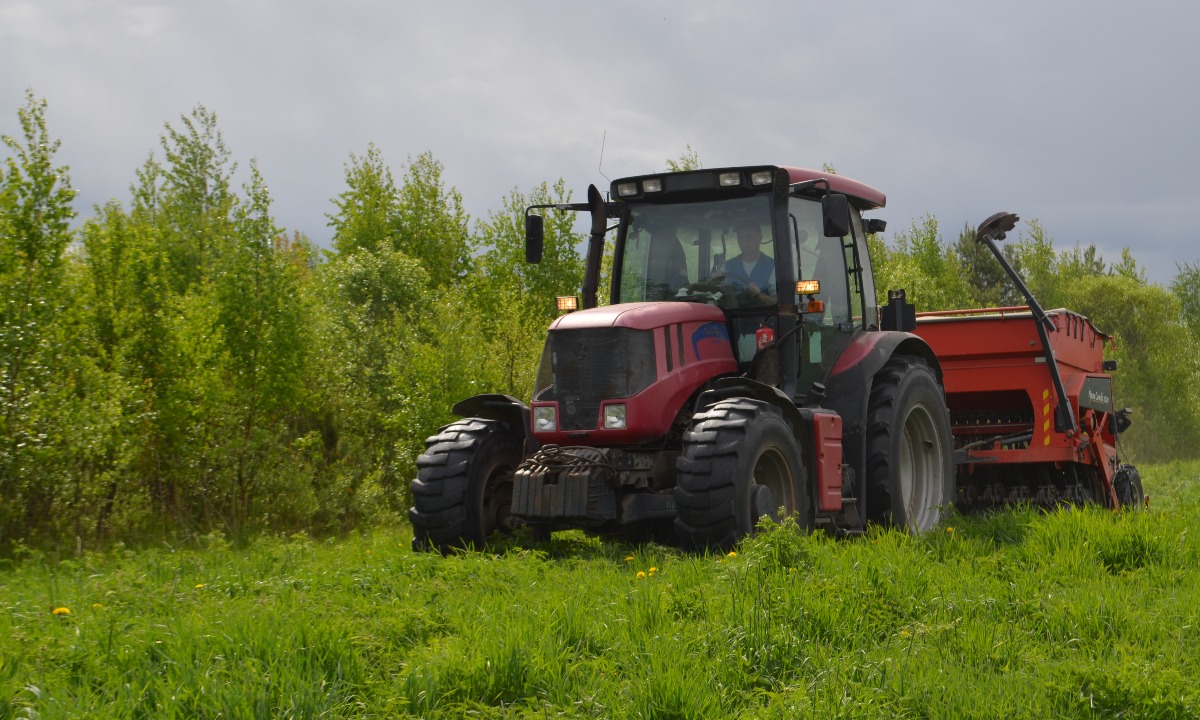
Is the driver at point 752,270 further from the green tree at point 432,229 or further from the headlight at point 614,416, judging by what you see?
the green tree at point 432,229

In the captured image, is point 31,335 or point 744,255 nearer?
point 744,255

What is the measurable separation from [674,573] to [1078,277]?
1813 inches

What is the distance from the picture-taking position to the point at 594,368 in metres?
7.56

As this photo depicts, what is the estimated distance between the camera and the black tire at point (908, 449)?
27.0 feet

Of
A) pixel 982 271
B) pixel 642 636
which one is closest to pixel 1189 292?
pixel 982 271

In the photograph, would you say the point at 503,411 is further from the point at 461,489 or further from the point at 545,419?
the point at 461,489

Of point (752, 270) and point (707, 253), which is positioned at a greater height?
point (707, 253)

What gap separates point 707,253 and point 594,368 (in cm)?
134

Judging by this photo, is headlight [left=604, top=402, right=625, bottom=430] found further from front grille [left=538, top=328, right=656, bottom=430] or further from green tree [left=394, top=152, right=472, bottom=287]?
green tree [left=394, top=152, right=472, bottom=287]

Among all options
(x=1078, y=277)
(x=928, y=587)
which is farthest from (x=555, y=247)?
(x=928, y=587)

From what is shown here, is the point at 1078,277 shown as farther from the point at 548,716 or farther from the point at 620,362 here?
the point at 548,716

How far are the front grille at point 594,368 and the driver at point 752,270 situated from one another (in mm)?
1053

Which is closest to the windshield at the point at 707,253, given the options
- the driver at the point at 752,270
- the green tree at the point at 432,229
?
Answer: the driver at the point at 752,270

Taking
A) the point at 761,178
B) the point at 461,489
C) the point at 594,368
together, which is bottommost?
the point at 461,489
